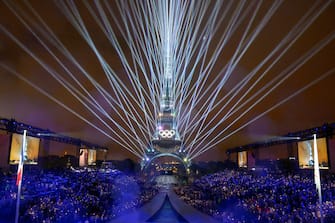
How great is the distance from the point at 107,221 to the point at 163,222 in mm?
6471

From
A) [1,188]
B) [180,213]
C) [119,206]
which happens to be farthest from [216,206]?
[1,188]

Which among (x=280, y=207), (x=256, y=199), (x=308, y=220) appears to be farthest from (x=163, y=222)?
(x=308, y=220)

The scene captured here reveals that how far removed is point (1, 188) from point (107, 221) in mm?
10659

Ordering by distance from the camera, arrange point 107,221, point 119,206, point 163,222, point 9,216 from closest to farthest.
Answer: point 9,216 < point 107,221 < point 163,222 < point 119,206

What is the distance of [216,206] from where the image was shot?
44.8 m

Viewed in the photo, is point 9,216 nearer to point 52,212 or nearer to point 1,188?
point 52,212

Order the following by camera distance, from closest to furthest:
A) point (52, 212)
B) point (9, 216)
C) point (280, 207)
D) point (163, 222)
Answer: point (9, 216)
point (52, 212)
point (280, 207)
point (163, 222)

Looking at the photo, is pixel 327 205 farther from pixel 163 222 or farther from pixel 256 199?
pixel 163 222

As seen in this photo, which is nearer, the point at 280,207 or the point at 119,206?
the point at 280,207

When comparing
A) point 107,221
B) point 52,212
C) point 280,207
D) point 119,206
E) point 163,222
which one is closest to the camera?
point 52,212

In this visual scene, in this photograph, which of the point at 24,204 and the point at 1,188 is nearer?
the point at 24,204

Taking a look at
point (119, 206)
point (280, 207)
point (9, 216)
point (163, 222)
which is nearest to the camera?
point (9, 216)

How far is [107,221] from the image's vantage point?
3762 cm

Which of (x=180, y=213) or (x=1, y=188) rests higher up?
(x=1, y=188)
